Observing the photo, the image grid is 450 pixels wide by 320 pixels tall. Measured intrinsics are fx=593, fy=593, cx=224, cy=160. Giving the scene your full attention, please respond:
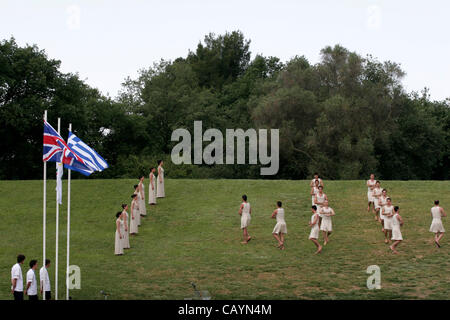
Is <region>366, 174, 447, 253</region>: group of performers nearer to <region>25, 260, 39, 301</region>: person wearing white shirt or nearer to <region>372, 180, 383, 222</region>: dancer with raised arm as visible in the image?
<region>372, 180, 383, 222</region>: dancer with raised arm

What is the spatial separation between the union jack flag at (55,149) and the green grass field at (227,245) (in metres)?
5.34

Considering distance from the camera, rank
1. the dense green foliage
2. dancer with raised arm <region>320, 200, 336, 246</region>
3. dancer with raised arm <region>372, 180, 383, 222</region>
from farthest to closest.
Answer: the dense green foliage, dancer with raised arm <region>372, 180, 383, 222</region>, dancer with raised arm <region>320, 200, 336, 246</region>

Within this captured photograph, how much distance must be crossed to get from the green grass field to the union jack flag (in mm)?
5339

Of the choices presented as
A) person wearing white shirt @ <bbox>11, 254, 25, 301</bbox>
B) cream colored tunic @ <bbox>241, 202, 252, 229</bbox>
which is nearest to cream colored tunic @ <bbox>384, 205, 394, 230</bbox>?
cream colored tunic @ <bbox>241, 202, 252, 229</bbox>

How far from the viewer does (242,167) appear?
72.7 m

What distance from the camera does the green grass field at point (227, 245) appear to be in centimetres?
2417

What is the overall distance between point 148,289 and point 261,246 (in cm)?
807

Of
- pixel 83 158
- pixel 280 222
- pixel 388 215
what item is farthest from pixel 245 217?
pixel 83 158

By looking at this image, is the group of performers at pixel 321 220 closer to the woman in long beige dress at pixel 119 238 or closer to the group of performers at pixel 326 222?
the group of performers at pixel 326 222

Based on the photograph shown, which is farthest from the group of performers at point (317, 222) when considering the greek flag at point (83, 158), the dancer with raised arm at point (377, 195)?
the greek flag at point (83, 158)

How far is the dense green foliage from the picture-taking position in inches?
2502
